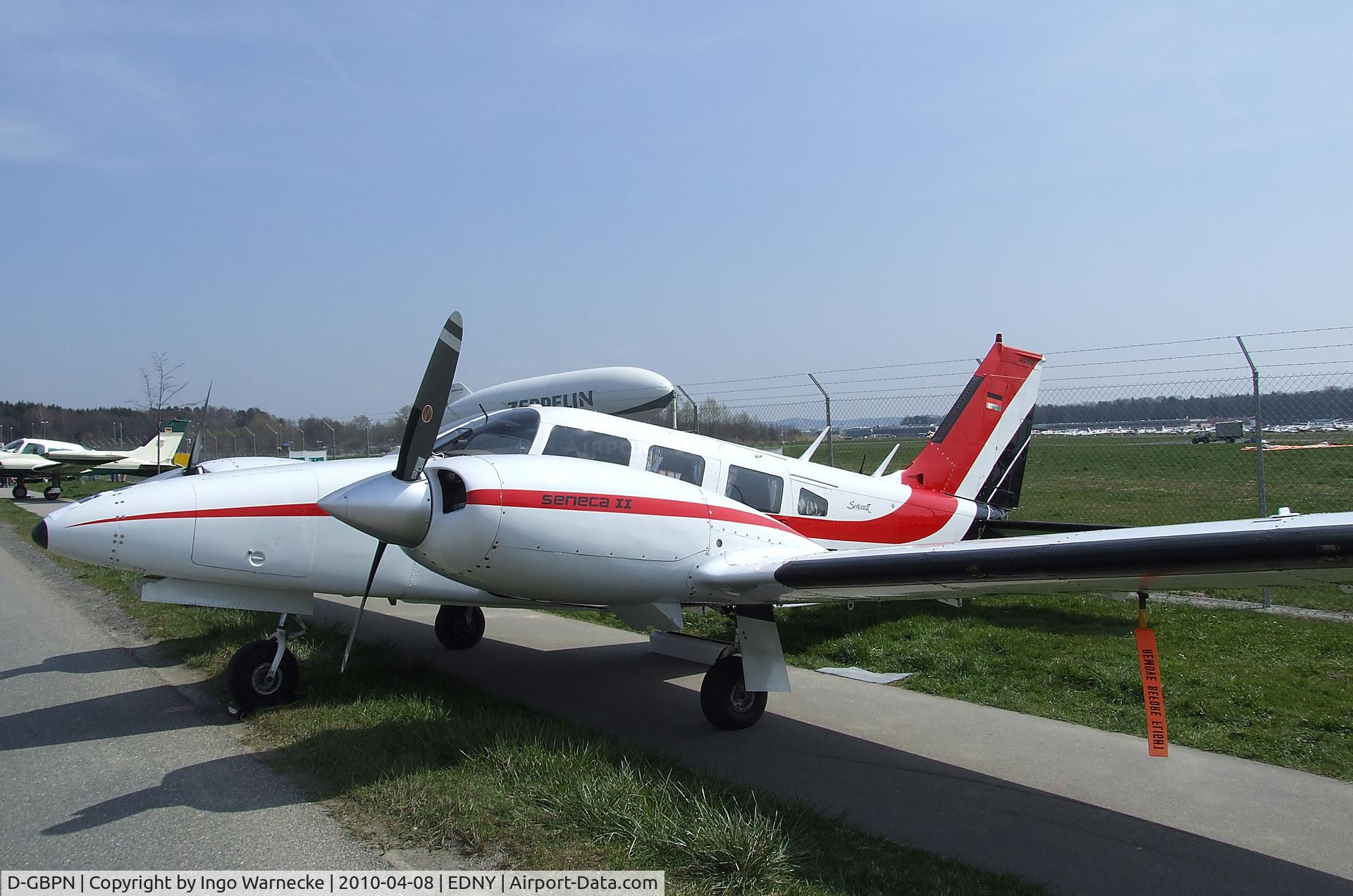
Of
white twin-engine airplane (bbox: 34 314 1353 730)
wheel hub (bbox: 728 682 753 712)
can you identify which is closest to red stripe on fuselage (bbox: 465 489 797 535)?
white twin-engine airplane (bbox: 34 314 1353 730)

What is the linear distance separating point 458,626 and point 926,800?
556cm

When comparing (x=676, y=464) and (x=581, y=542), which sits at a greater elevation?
(x=676, y=464)

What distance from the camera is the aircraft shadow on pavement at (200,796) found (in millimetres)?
4406

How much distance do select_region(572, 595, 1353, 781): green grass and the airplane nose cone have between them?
3.70 metres

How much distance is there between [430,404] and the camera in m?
5.21

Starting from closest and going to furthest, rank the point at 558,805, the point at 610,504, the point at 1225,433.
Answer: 1. the point at 558,805
2. the point at 610,504
3. the point at 1225,433

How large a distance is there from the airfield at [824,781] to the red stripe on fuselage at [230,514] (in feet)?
4.88

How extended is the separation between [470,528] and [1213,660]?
21.4ft

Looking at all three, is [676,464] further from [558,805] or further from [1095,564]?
[1095,564]

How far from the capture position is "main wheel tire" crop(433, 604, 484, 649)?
8938 millimetres

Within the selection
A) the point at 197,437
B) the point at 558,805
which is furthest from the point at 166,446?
the point at 558,805

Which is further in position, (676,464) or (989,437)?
(989,437)

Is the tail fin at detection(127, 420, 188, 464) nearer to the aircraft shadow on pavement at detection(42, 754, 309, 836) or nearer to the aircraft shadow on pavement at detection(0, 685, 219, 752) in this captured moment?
the aircraft shadow on pavement at detection(0, 685, 219, 752)

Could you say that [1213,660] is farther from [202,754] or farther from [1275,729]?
[202,754]
